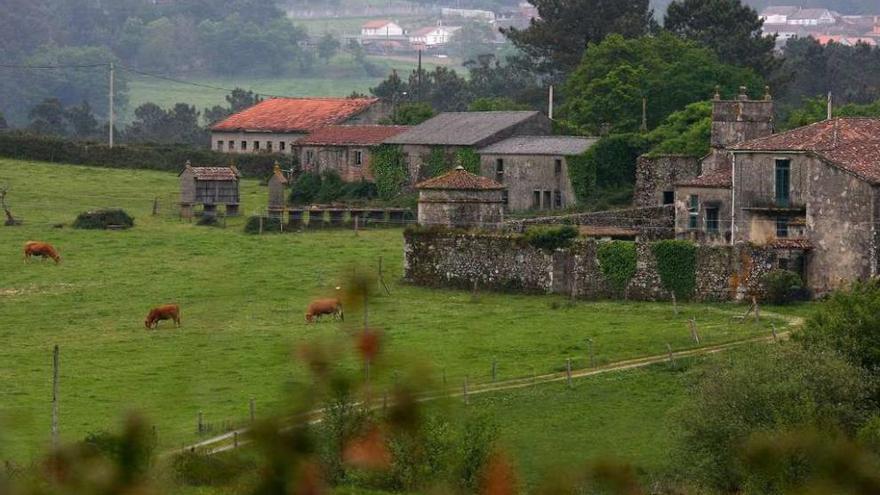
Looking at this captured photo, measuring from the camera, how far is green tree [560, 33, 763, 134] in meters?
84.1

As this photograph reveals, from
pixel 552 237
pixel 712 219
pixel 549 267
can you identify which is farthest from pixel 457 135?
pixel 549 267

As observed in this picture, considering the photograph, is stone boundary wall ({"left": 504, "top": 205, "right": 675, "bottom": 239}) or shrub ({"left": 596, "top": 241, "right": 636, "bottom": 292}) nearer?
shrub ({"left": 596, "top": 241, "right": 636, "bottom": 292})

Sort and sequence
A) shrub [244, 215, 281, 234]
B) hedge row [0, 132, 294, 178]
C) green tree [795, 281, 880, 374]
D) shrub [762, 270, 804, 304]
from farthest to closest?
hedge row [0, 132, 294, 178] → shrub [244, 215, 281, 234] → shrub [762, 270, 804, 304] → green tree [795, 281, 880, 374]

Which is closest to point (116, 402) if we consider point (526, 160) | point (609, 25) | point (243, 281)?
point (243, 281)

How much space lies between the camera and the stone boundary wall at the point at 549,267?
174 ft

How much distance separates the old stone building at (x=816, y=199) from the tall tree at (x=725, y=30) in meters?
49.0

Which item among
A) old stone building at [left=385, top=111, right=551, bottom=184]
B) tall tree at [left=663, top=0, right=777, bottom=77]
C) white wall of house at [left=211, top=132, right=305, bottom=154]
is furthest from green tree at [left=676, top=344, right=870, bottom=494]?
tall tree at [left=663, top=0, right=777, bottom=77]

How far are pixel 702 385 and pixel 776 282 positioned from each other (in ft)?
46.5

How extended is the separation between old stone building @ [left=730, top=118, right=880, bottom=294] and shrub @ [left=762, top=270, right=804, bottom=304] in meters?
0.60

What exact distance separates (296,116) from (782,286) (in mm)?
47189

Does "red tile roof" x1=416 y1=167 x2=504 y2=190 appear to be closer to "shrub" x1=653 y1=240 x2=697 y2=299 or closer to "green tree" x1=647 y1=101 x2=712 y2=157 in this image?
"shrub" x1=653 y1=240 x2=697 y2=299

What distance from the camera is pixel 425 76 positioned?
149875mm

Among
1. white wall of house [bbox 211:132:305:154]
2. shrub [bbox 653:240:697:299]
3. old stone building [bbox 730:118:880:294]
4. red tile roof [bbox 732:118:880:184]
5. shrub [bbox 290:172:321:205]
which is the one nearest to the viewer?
old stone building [bbox 730:118:880:294]

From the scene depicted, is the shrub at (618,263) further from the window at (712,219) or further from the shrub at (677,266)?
the window at (712,219)
